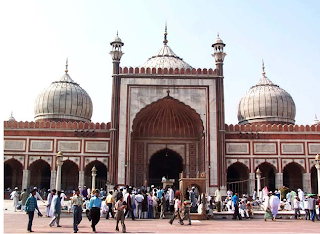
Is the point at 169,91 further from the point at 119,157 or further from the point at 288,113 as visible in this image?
the point at 288,113

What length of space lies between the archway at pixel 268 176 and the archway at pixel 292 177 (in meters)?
0.65

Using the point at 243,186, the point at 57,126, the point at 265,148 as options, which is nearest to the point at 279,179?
the point at 265,148

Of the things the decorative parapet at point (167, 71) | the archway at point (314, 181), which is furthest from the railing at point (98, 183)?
the archway at point (314, 181)

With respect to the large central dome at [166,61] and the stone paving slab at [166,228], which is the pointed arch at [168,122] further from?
the stone paving slab at [166,228]

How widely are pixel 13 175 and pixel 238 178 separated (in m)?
11.9

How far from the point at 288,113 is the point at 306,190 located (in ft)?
20.5

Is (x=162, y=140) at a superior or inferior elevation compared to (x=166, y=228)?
superior

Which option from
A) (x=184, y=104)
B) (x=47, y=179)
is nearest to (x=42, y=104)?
(x=47, y=179)

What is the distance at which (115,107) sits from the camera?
60.9 ft

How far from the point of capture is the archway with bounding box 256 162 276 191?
2055 cm

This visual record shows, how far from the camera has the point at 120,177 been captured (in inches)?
699

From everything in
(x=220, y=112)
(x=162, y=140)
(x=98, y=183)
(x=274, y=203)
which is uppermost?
(x=220, y=112)

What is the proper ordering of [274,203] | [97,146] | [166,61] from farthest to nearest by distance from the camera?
1. [166,61]
2. [97,146]
3. [274,203]

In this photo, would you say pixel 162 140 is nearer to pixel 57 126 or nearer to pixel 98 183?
pixel 98 183
